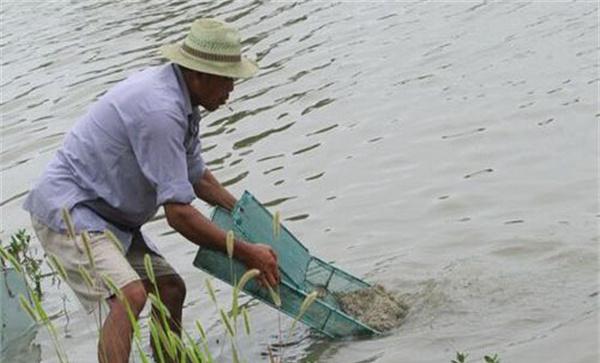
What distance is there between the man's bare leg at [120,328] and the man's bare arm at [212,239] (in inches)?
12.2

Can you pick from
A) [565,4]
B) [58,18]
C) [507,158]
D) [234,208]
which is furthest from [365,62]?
[58,18]

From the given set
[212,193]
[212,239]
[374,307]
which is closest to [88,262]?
[212,239]

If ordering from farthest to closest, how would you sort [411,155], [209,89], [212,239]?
[411,155] → [209,89] → [212,239]

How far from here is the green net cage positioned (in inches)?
194

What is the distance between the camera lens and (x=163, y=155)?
14.3 feet

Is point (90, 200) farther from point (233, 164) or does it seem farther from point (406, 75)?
point (406, 75)

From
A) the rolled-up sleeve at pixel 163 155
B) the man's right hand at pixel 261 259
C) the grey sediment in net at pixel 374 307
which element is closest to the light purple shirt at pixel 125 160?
the rolled-up sleeve at pixel 163 155

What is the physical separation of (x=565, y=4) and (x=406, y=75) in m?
2.21

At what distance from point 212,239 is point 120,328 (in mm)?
535

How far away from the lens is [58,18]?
16547mm

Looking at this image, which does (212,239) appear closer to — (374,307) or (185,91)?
(185,91)

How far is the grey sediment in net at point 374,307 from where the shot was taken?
5.52 m

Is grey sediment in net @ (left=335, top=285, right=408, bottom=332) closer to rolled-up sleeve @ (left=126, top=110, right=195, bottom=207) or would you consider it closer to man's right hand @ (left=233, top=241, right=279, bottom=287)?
man's right hand @ (left=233, top=241, right=279, bottom=287)

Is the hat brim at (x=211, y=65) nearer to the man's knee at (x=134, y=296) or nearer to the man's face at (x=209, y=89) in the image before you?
the man's face at (x=209, y=89)
